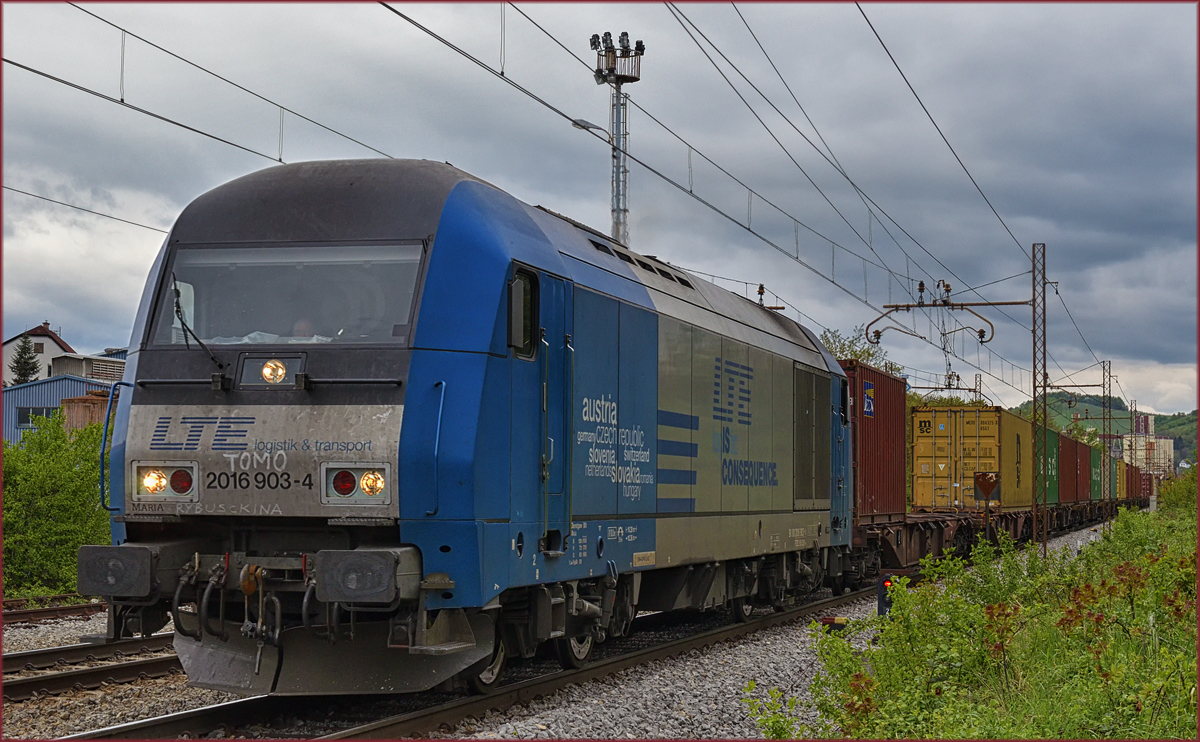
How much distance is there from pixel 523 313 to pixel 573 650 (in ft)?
11.1

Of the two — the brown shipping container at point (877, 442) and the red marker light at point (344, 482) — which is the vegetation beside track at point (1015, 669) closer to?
the red marker light at point (344, 482)

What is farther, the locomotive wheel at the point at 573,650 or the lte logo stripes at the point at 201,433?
the locomotive wheel at the point at 573,650

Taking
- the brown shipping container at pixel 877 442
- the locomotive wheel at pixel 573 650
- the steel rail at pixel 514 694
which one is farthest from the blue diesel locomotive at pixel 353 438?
the brown shipping container at pixel 877 442

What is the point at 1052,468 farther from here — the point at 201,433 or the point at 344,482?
the point at 201,433

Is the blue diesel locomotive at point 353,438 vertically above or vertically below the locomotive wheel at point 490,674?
above

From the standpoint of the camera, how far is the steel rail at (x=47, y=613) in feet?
45.2

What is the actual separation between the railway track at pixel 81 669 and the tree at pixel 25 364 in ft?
230

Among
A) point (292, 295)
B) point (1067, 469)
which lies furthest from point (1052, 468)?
point (292, 295)

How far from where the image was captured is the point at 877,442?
20266 mm

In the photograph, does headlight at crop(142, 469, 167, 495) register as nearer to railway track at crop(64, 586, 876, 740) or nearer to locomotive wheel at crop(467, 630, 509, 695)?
railway track at crop(64, 586, 876, 740)

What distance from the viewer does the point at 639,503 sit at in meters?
10.5

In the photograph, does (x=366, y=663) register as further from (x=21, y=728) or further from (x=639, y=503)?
(x=639, y=503)

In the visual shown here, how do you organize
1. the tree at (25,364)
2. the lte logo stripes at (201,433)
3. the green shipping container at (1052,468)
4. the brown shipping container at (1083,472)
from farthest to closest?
the tree at (25,364) → the brown shipping container at (1083,472) → the green shipping container at (1052,468) → the lte logo stripes at (201,433)

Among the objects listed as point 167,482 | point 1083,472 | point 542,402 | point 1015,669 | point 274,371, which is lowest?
point 1015,669
